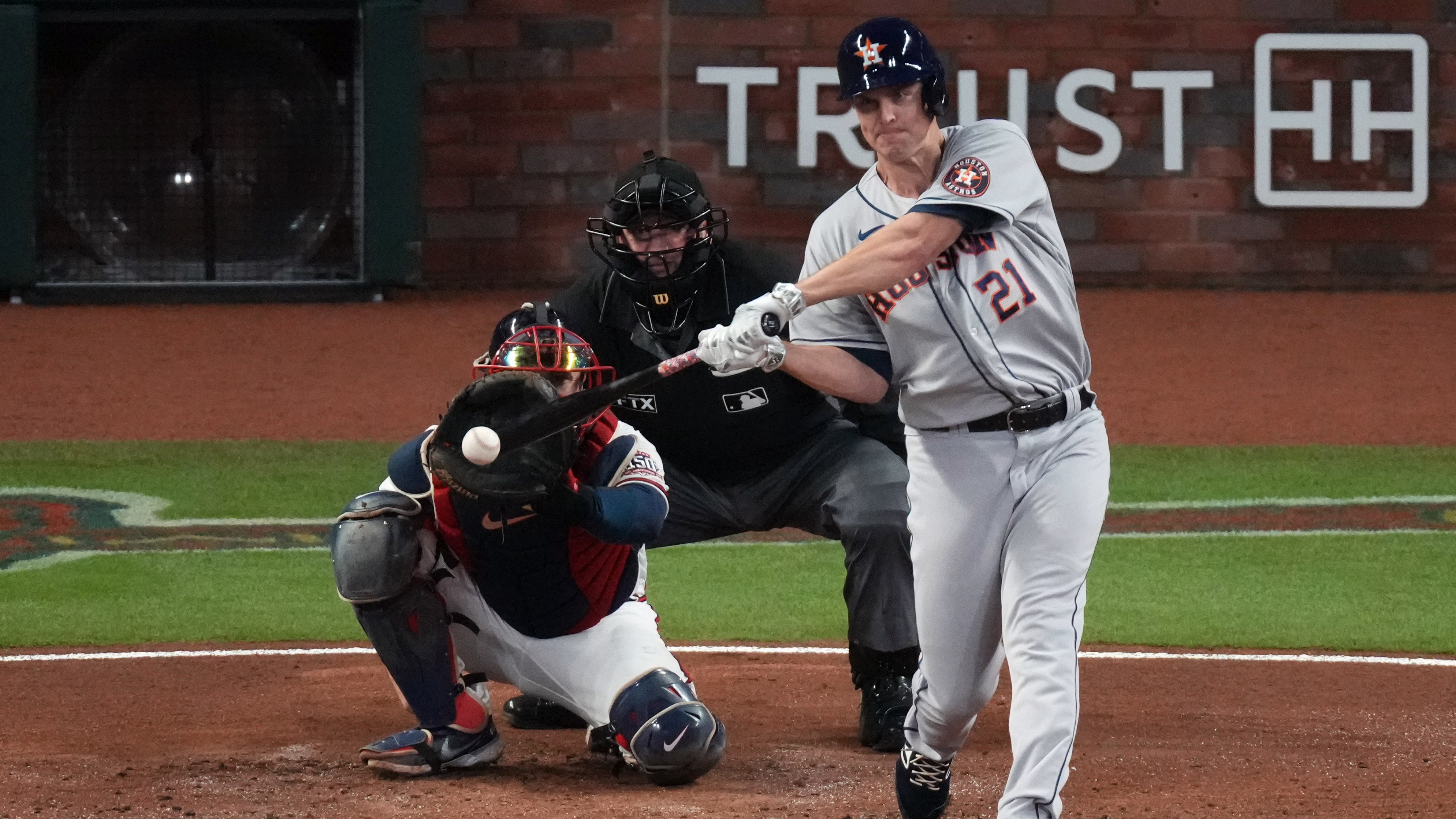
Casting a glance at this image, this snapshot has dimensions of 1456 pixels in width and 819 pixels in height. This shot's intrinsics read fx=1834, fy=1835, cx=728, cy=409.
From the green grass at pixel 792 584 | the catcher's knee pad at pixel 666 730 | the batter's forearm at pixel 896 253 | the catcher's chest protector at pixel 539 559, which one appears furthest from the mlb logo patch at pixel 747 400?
the batter's forearm at pixel 896 253

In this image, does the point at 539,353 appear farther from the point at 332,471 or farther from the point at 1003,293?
the point at 332,471

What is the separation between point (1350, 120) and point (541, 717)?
11030 millimetres

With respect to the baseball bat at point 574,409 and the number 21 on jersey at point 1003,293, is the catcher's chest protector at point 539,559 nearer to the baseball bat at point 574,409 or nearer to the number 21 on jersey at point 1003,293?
the baseball bat at point 574,409

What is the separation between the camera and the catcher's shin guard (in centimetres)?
439

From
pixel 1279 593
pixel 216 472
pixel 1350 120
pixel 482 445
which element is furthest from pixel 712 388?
pixel 1350 120

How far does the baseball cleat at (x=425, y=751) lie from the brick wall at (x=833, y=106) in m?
9.80

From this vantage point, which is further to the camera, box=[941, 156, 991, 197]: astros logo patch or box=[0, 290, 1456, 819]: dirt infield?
box=[0, 290, 1456, 819]: dirt infield

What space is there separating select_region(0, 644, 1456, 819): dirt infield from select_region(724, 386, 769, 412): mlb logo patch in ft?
2.84

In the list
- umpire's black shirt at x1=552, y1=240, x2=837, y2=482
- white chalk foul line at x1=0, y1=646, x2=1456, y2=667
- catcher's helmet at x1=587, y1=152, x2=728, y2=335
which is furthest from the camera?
white chalk foul line at x1=0, y1=646, x2=1456, y2=667

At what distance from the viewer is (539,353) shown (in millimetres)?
4324

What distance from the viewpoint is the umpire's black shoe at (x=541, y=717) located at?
16.9 feet

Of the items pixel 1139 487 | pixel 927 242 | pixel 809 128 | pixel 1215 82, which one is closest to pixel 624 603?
pixel 927 242

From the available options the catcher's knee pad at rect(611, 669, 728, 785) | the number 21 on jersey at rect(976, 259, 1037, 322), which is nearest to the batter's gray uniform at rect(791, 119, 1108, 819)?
the number 21 on jersey at rect(976, 259, 1037, 322)

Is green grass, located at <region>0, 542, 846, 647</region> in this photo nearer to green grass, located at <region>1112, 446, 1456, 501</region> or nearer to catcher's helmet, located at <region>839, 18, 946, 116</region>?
green grass, located at <region>1112, 446, 1456, 501</region>
